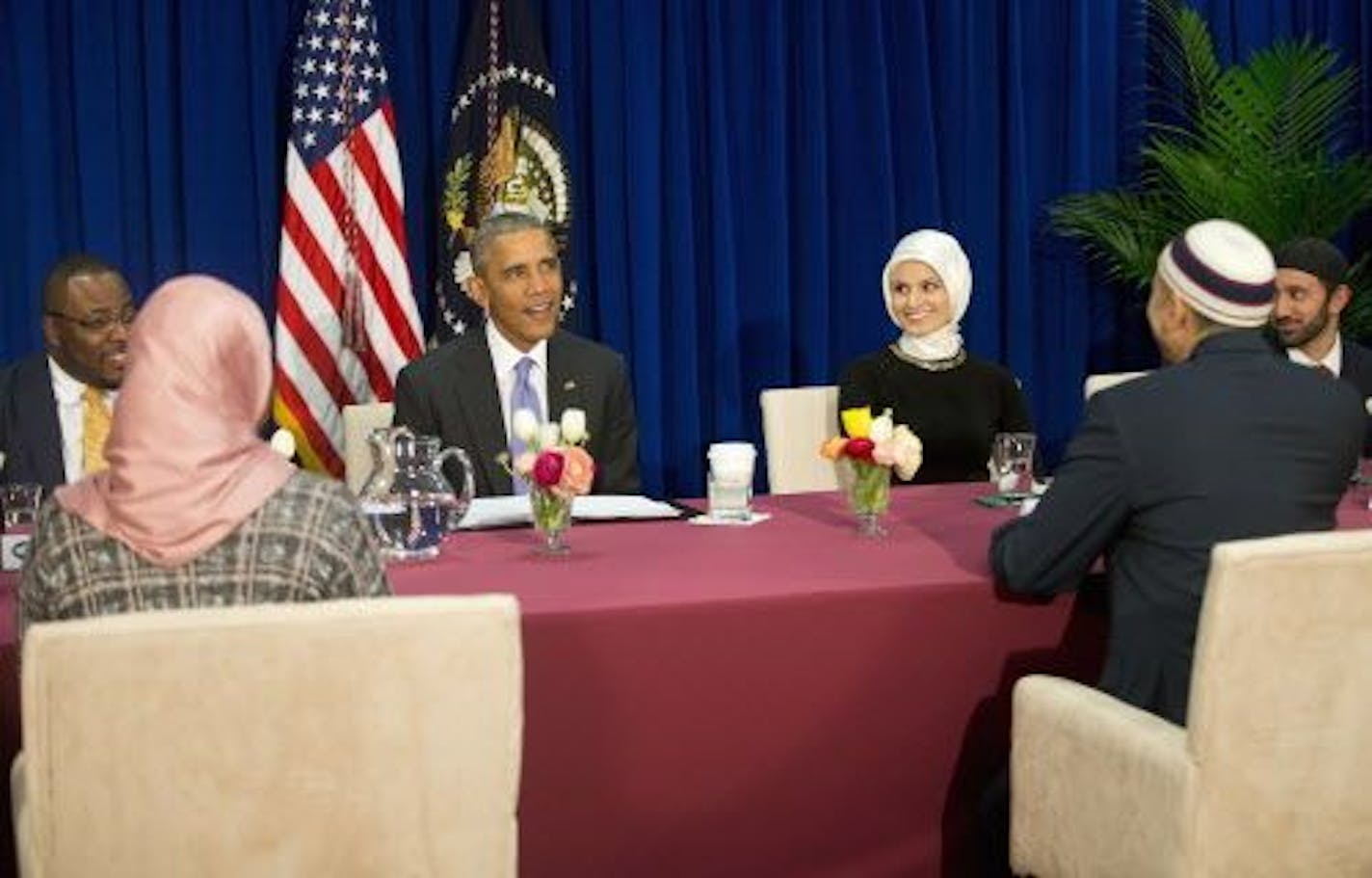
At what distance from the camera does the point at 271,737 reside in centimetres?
190

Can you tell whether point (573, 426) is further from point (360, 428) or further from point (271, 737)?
point (360, 428)

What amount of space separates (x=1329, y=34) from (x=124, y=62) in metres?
4.42

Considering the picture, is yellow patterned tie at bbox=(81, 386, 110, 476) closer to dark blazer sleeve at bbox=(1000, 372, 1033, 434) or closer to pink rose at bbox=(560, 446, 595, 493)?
pink rose at bbox=(560, 446, 595, 493)

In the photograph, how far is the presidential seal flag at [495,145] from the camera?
5344 millimetres

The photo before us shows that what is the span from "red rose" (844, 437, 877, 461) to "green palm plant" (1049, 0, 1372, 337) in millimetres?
3198

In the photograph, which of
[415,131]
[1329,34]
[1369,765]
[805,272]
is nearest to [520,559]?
[1369,765]

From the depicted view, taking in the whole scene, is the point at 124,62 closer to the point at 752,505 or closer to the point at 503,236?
the point at 503,236

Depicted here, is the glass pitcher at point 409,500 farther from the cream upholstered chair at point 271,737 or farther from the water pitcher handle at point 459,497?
the cream upholstered chair at point 271,737

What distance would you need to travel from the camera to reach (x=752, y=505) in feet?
11.6

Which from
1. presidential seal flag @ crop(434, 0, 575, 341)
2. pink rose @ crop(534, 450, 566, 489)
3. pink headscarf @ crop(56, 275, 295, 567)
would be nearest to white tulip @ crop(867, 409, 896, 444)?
pink rose @ crop(534, 450, 566, 489)

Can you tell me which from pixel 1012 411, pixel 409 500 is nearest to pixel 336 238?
pixel 1012 411

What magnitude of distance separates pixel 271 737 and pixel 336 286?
3.47 meters

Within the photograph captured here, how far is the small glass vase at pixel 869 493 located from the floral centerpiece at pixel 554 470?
523 mm

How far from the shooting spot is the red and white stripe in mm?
5176
